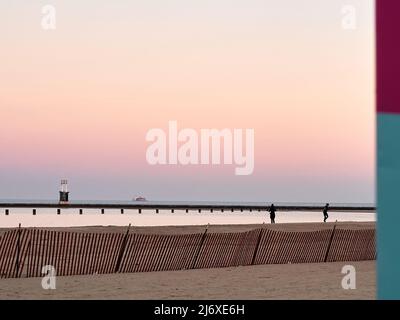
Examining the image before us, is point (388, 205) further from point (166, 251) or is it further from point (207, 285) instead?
point (166, 251)

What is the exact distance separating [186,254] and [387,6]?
1839 cm

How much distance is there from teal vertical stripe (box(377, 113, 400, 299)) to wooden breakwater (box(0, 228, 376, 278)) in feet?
52.6

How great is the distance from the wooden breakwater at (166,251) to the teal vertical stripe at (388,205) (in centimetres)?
1605

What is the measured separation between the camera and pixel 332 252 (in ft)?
81.5

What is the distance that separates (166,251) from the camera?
69.0ft

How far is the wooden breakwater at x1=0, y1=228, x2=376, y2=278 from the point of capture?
19273mm

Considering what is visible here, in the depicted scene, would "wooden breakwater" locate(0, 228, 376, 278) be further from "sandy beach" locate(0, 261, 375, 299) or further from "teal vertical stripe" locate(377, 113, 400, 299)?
"teal vertical stripe" locate(377, 113, 400, 299)

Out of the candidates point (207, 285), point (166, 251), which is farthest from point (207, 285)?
point (166, 251)

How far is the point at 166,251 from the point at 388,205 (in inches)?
712

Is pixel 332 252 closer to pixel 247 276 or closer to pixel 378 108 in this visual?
pixel 247 276

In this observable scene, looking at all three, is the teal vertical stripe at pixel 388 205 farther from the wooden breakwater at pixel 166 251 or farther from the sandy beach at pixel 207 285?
the wooden breakwater at pixel 166 251

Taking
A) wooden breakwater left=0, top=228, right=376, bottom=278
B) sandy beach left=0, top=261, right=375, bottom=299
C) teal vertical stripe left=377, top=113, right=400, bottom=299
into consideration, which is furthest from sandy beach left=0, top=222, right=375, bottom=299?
teal vertical stripe left=377, top=113, right=400, bottom=299

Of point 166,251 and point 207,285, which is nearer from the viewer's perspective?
point 207,285
